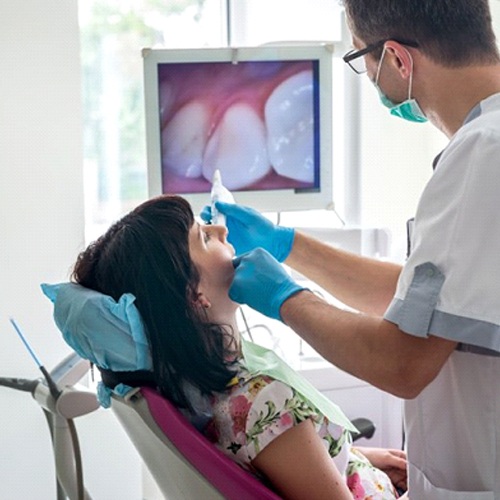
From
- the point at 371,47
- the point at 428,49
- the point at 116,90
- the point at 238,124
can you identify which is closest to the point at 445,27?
the point at 428,49

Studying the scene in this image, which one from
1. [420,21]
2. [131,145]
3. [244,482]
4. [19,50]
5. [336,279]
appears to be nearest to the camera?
→ [244,482]

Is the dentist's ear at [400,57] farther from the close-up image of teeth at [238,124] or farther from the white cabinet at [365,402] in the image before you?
the white cabinet at [365,402]

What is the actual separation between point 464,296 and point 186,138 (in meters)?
1.29

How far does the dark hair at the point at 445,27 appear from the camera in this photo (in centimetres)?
140

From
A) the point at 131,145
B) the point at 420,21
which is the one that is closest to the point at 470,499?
the point at 420,21

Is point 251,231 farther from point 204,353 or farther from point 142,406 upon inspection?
point 142,406

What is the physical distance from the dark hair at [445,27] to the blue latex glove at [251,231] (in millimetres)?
585

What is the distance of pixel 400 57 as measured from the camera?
1480 millimetres

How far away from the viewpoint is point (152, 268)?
1.49 m

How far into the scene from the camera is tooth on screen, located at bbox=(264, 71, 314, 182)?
248 cm

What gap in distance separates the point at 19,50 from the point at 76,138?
0.94 ft

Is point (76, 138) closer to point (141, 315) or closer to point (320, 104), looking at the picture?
point (320, 104)

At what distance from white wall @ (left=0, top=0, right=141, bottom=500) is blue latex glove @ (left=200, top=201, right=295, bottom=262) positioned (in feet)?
2.34

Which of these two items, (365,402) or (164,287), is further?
(365,402)
